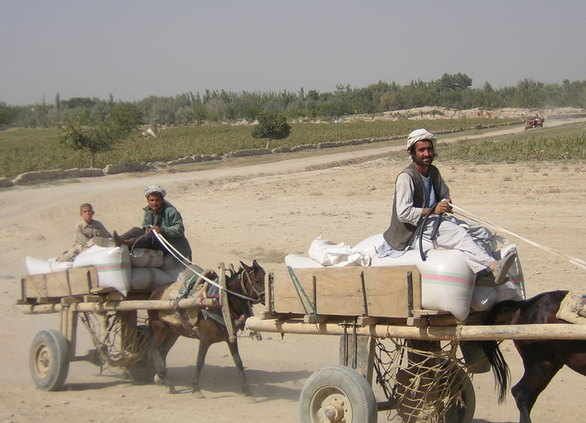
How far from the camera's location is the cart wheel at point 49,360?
31.9 feet

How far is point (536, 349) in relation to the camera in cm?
652

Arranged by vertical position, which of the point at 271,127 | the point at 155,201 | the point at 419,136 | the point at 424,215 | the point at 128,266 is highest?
the point at 271,127

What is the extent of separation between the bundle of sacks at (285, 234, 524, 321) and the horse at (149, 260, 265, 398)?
7.03 ft

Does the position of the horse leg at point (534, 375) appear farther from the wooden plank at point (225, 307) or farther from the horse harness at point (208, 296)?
the wooden plank at point (225, 307)

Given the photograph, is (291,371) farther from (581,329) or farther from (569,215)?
(569,215)

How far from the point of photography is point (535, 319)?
20.5 ft

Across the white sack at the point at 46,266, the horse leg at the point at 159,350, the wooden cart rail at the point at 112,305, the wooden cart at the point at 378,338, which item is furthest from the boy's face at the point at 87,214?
the wooden cart at the point at 378,338

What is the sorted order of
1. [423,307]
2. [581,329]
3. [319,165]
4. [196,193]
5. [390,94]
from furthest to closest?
[390,94]
[319,165]
[196,193]
[423,307]
[581,329]

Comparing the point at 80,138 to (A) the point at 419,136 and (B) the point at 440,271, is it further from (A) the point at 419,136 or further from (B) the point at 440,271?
(B) the point at 440,271

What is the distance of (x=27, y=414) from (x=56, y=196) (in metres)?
18.9

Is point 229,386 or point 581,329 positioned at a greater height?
point 581,329

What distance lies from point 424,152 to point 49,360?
5678 mm

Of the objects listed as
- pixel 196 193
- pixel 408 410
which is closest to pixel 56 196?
pixel 196 193

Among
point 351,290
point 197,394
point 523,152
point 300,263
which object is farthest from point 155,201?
point 523,152
